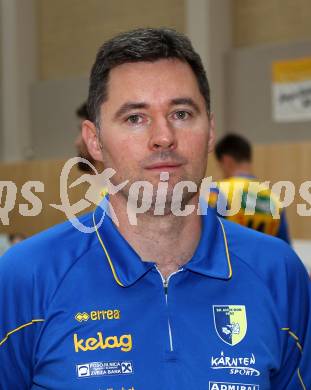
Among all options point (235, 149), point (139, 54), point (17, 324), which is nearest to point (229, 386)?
point (17, 324)

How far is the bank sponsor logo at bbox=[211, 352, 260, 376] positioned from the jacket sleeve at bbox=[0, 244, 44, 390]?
0.38 m

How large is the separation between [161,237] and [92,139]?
0.96 ft

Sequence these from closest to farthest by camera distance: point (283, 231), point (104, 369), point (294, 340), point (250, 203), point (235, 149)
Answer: point (104, 369) → point (294, 340) → point (250, 203) → point (283, 231) → point (235, 149)

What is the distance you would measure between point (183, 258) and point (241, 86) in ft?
19.8

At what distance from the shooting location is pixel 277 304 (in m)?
1.45

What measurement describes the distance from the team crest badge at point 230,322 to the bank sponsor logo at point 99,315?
0.72 feet

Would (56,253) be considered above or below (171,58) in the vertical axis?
below

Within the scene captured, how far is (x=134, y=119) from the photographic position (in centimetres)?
141

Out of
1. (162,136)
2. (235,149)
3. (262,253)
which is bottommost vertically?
(262,253)

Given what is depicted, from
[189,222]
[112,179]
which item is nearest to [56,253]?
[112,179]

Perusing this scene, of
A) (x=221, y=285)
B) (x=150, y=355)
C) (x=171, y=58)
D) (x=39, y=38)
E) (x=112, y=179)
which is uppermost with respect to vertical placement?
(x=39, y=38)

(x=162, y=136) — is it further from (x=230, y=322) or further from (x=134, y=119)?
(x=230, y=322)

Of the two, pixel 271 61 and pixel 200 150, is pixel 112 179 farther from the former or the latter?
pixel 271 61

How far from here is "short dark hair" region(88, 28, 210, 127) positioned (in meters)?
1.44
